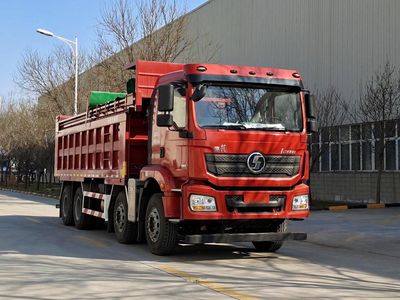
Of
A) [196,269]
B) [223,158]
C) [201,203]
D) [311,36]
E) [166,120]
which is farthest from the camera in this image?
[311,36]

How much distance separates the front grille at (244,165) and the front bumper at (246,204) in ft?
0.94

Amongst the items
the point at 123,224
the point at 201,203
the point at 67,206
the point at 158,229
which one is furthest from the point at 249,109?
the point at 67,206

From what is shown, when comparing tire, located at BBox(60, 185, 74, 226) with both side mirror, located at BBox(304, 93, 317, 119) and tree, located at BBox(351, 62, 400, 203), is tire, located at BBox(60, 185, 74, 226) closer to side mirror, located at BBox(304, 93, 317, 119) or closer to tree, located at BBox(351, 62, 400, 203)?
side mirror, located at BBox(304, 93, 317, 119)

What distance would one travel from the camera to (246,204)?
9.60 metres

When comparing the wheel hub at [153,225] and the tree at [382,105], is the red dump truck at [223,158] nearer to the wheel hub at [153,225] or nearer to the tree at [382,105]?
the wheel hub at [153,225]

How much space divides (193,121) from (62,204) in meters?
8.96

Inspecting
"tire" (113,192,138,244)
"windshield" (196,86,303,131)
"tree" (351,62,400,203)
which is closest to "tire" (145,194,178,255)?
"tire" (113,192,138,244)

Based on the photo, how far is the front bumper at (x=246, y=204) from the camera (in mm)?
9352

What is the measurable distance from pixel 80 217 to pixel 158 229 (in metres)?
5.65

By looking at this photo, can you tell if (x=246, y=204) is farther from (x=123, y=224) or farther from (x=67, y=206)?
(x=67, y=206)

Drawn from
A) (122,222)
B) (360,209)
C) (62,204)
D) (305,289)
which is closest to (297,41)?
(360,209)

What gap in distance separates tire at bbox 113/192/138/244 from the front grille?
3.07 m

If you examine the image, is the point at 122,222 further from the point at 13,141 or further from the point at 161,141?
the point at 13,141

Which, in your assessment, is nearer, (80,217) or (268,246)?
(268,246)
